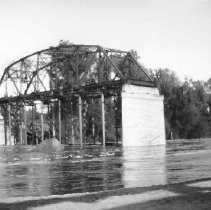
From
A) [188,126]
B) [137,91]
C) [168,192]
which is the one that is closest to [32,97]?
[137,91]

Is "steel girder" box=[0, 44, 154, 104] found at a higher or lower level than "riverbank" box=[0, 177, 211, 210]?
higher

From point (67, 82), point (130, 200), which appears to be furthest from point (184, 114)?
point (130, 200)

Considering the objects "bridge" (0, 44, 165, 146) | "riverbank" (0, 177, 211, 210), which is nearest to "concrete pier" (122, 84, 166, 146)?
"bridge" (0, 44, 165, 146)

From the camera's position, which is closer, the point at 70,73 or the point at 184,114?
the point at 70,73

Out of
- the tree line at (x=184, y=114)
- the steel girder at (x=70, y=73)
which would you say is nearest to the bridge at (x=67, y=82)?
the steel girder at (x=70, y=73)

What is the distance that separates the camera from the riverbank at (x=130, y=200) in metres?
6.46

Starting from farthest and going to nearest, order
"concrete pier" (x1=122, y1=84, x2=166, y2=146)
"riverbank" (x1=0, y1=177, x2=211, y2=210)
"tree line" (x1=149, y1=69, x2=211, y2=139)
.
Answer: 1. "tree line" (x1=149, y1=69, x2=211, y2=139)
2. "concrete pier" (x1=122, y1=84, x2=166, y2=146)
3. "riverbank" (x1=0, y1=177, x2=211, y2=210)

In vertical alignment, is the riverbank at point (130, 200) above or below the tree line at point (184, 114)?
below

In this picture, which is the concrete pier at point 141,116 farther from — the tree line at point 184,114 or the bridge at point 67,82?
the tree line at point 184,114

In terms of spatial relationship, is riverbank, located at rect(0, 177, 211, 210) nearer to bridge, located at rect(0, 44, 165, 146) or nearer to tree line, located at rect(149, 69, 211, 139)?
bridge, located at rect(0, 44, 165, 146)

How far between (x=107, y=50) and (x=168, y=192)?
99.5 feet

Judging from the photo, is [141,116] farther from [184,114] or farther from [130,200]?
[184,114]

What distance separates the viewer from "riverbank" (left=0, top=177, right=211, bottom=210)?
6.46 meters

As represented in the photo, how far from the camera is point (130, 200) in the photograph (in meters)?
6.96
